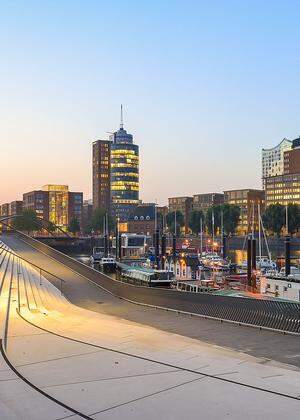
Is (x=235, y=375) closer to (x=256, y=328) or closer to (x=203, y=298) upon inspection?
(x=256, y=328)

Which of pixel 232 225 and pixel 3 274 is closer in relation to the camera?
pixel 3 274

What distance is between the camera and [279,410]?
9.83 metres

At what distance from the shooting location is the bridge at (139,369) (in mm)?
10156

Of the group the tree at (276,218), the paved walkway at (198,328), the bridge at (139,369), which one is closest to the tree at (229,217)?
the tree at (276,218)

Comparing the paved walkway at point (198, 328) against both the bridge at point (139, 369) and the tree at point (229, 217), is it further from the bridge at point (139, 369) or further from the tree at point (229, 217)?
the tree at point (229, 217)

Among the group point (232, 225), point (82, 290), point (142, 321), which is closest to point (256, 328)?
point (142, 321)

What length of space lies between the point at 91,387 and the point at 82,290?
33075mm

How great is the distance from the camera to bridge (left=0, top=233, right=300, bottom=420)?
1016 cm

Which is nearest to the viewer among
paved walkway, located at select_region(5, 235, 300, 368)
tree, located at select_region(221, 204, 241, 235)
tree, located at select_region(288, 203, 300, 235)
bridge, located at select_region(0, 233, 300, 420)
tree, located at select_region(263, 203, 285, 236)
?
bridge, located at select_region(0, 233, 300, 420)

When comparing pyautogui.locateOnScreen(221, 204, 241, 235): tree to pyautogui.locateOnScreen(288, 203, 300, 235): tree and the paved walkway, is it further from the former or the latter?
the paved walkway

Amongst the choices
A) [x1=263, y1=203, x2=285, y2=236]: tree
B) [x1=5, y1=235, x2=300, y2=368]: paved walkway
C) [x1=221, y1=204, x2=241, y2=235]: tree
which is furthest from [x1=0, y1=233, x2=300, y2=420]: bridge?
[x1=221, y1=204, x2=241, y2=235]: tree

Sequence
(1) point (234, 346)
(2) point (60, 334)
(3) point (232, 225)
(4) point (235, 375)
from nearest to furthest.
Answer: (4) point (235, 375)
(2) point (60, 334)
(1) point (234, 346)
(3) point (232, 225)

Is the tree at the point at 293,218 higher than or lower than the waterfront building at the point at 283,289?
higher

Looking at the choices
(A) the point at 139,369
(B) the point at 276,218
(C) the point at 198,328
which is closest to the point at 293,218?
(B) the point at 276,218
